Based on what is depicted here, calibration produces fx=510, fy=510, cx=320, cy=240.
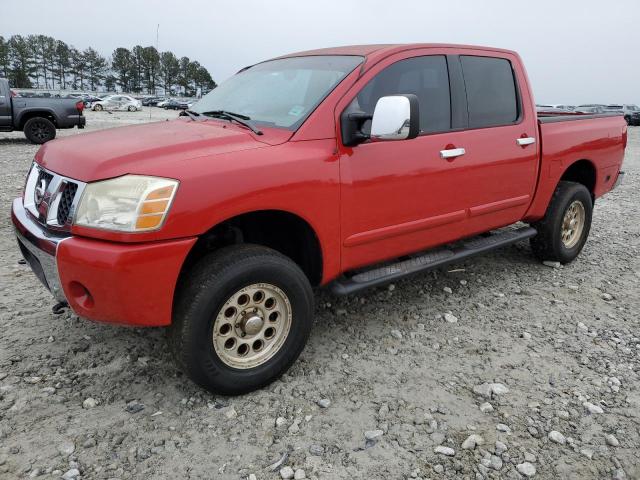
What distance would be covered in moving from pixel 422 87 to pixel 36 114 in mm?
12545

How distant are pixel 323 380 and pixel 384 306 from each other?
1.08 meters

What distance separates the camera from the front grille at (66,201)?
2.37 meters

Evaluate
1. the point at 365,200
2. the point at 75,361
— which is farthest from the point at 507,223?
the point at 75,361

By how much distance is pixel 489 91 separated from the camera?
3836mm

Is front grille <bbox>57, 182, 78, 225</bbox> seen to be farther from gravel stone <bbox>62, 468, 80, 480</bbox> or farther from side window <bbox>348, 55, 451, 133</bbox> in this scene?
side window <bbox>348, 55, 451, 133</bbox>

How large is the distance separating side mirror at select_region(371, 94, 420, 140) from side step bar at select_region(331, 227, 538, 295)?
87 cm

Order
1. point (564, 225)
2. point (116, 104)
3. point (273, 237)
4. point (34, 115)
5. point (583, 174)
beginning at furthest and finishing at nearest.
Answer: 1. point (116, 104)
2. point (34, 115)
3. point (583, 174)
4. point (564, 225)
5. point (273, 237)

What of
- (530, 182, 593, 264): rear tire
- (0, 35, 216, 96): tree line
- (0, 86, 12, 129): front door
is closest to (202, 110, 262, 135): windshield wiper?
(530, 182, 593, 264): rear tire

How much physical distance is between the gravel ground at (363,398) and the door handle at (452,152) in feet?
3.74

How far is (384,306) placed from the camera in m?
3.78

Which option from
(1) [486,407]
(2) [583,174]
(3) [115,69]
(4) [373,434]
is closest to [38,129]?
(2) [583,174]

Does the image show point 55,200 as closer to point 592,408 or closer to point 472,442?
point 472,442

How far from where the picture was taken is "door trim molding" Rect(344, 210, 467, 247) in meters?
2.97

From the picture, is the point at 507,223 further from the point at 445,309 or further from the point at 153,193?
the point at 153,193
